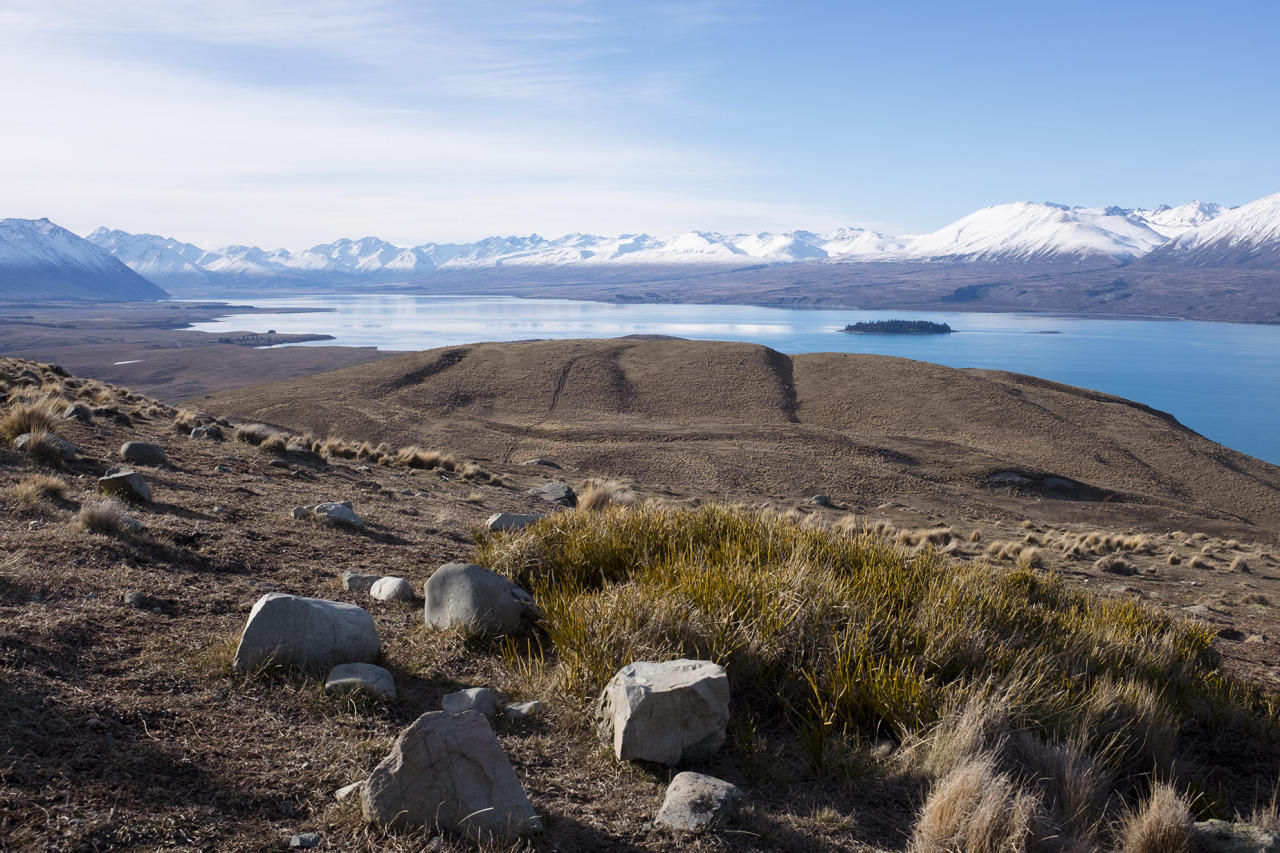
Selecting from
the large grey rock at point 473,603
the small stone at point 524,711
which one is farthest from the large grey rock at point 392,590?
the small stone at point 524,711

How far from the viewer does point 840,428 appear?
148 ft

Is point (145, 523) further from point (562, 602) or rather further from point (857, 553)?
point (857, 553)

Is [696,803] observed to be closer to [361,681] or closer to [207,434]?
[361,681]

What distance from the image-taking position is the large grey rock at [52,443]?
857cm

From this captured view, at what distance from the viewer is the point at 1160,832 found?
3715 mm

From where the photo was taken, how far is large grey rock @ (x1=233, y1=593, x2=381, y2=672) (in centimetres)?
443

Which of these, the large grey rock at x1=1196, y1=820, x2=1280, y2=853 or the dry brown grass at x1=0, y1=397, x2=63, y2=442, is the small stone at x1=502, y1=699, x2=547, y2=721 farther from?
the dry brown grass at x1=0, y1=397, x2=63, y2=442

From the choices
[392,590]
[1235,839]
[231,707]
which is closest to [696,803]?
[231,707]

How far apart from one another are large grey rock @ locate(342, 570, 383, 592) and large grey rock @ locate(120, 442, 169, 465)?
525 cm

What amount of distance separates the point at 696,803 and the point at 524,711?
1.31 meters

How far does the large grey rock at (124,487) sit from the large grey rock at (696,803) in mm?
6438

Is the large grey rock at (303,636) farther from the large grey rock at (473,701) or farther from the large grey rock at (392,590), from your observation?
the large grey rock at (392,590)

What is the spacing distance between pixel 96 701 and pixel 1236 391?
114229 millimetres

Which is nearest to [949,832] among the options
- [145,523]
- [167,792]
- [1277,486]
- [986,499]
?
[167,792]
